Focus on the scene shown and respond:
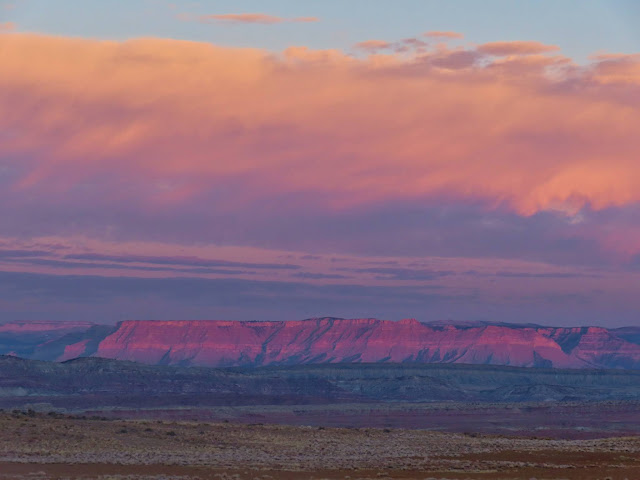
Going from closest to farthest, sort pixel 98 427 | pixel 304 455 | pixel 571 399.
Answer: pixel 304 455 < pixel 98 427 < pixel 571 399

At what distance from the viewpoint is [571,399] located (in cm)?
18275

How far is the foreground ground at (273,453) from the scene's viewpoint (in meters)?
49.7

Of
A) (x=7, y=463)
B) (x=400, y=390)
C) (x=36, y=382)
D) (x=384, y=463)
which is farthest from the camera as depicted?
(x=400, y=390)

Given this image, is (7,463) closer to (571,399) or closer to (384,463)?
(384,463)

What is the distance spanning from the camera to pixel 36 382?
16562 cm

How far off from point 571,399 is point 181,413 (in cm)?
8144

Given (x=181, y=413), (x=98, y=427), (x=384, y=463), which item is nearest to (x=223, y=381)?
(x=181, y=413)

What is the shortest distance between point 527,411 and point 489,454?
3301 inches

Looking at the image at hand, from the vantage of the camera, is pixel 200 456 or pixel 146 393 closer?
pixel 200 456

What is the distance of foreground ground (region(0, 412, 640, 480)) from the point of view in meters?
49.7

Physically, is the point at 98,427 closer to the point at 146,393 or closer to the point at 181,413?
the point at 181,413

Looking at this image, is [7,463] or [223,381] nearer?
[7,463]

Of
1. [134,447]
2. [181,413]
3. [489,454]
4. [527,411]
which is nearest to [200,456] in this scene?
[134,447]

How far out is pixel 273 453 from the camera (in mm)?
61438
